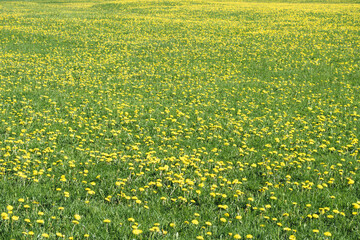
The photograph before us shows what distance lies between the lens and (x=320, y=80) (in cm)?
1203

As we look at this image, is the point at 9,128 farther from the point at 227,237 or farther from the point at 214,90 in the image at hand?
the point at 214,90

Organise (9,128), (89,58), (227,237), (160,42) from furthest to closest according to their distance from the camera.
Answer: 1. (160,42)
2. (89,58)
3. (9,128)
4. (227,237)

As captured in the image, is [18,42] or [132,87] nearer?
[132,87]

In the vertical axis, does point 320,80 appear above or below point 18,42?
below

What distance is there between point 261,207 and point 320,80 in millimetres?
8756

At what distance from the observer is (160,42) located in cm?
1906

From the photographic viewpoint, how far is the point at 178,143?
21.5ft

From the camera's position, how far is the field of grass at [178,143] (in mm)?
4172

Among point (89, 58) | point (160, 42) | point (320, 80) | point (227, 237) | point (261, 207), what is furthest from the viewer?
point (160, 42)

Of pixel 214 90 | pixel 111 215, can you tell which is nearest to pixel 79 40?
pixel 214 90

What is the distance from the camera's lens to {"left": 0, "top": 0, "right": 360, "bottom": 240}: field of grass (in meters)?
4.17

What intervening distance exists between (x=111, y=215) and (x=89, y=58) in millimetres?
11421

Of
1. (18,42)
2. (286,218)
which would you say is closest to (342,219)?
(286,218)

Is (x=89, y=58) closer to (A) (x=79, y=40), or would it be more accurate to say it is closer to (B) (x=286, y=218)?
(A) (x=79, y=40)
